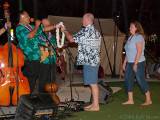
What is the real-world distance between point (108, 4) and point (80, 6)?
2.35 meters

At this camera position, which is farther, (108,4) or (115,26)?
(108,4)

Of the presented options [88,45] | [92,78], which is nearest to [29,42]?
[88,45]

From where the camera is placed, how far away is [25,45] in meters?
8.03

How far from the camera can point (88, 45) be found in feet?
25.8

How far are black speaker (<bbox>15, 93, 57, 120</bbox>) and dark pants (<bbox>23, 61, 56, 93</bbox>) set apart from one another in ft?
5.18

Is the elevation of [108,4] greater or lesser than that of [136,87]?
greater

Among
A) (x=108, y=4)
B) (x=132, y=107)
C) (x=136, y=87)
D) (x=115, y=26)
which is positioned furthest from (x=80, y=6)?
(x=132, y=107)

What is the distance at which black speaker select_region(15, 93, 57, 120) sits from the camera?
625 centimetres

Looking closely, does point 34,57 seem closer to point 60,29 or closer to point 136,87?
point 60,29

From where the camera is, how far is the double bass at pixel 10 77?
7.51m

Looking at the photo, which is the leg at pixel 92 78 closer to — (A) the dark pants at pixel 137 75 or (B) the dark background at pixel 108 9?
(A) the dark pants at pixel 137 75

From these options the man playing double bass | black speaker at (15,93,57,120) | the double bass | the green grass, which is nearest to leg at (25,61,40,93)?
the man playing double bass

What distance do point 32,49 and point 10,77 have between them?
0.74 metres

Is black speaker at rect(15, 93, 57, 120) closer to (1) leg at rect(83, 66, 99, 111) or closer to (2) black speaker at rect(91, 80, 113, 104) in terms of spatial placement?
(1) leg at rect(83, 66, 99, 111)
